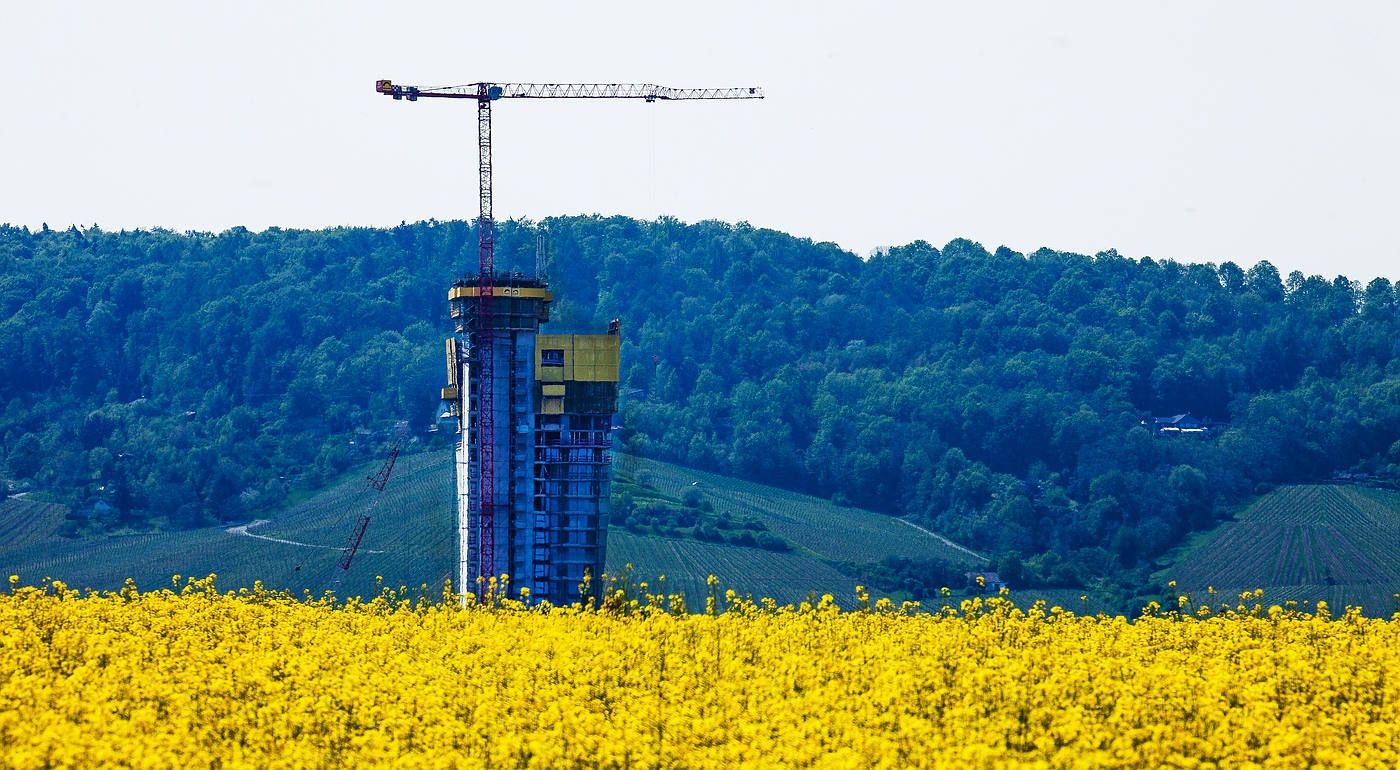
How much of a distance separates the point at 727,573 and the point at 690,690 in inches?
5204

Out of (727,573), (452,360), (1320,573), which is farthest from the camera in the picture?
(727,573)

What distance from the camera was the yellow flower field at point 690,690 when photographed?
4803cm

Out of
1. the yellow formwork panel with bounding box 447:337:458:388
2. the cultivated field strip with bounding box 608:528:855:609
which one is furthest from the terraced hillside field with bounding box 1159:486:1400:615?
the yellow formwork panel with bounding box 447:337:458:388

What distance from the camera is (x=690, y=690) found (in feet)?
187

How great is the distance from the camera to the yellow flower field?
158 ft

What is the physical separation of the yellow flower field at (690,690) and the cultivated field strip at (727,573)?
10427 centimetres

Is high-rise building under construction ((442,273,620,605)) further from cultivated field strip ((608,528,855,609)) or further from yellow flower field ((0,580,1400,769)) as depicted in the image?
cultivated field strip ((608,528,855,609))

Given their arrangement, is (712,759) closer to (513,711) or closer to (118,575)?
(513,711)

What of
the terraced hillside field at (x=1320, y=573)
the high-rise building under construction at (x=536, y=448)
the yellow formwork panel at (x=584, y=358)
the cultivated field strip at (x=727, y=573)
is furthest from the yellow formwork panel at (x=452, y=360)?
the terraced hillside field at (x=1320, y=573)

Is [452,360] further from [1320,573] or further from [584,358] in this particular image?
[1320,573]

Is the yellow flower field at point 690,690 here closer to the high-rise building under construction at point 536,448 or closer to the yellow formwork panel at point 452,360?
the high-rise building under construction at point 536,448

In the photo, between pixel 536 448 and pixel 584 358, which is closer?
pixel 584 358

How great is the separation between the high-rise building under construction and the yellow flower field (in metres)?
38.9

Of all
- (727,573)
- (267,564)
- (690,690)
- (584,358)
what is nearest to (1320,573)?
(727,573)
